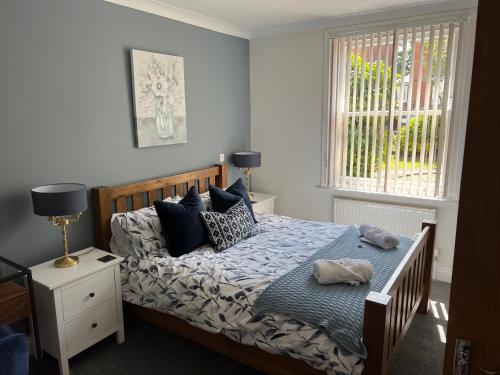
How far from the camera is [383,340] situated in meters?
1.75

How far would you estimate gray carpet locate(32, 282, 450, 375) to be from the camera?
7.84ft

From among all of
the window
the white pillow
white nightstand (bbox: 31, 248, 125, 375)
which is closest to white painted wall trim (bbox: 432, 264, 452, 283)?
the window

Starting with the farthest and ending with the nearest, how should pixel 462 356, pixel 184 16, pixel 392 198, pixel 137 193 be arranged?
pixel 392 198
pixel 184 16
pixel 137 193
pixel 462 356

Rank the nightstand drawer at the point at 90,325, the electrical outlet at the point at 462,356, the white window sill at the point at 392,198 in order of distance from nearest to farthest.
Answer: the electrical outlet at the point at 462,356 < the nightstand drawer at the point at 90,325 < the white window sill at the point at 392,198

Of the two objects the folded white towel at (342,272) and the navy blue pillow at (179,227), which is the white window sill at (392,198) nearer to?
the folded white towel at (342,272)

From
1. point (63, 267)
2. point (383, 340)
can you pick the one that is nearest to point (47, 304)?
point (63, 267)

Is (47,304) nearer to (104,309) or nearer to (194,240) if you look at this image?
(104,309)

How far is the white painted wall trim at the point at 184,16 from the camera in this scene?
3.10 metres

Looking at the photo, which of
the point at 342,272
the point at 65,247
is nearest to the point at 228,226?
the point at 342,272

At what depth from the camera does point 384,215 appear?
386cm

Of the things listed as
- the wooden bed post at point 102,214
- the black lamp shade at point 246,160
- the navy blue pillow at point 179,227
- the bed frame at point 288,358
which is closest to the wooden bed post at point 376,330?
the bed frame at point 288,358

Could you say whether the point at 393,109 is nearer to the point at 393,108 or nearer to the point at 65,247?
the point at 393,108

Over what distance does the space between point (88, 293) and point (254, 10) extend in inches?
113

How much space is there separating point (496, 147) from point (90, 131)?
9.18ft
